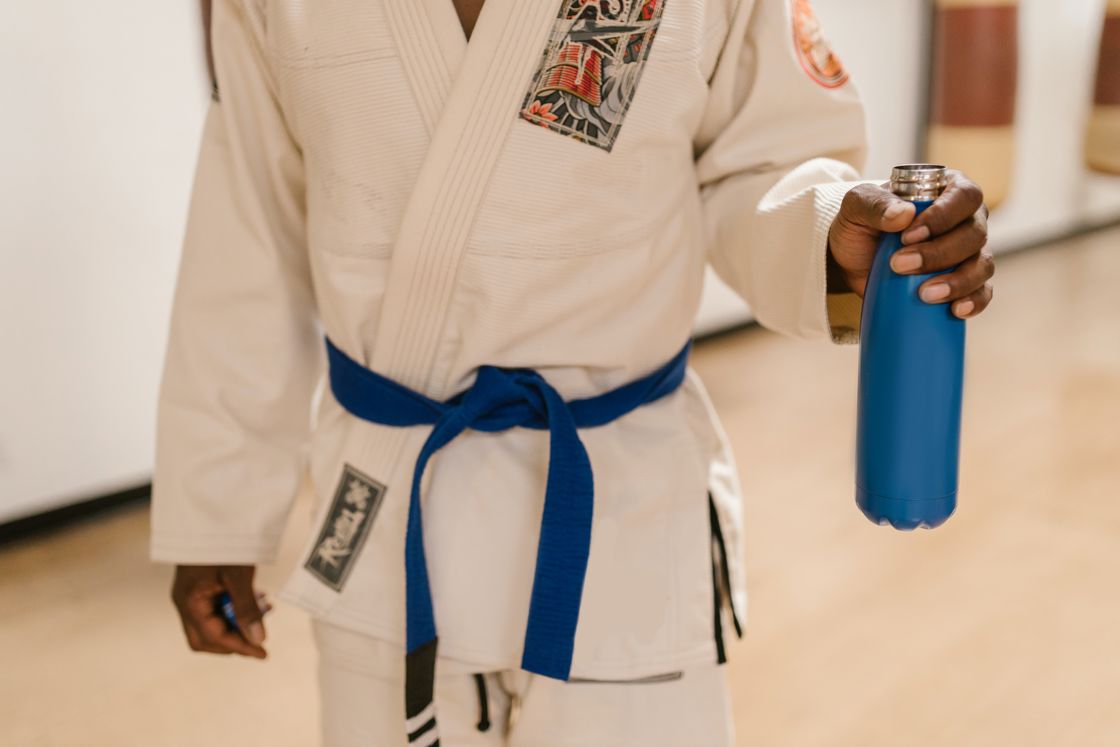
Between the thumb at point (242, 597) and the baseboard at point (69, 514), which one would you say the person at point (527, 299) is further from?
the baseboard at point (69, 514)

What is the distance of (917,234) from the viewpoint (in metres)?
0.69

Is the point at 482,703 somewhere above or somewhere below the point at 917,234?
below

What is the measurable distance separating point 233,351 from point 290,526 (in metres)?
1.60

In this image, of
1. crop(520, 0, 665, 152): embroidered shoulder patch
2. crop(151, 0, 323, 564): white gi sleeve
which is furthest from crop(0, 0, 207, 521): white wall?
crop(520, 0, 665, 152): embroidered shoulder patch

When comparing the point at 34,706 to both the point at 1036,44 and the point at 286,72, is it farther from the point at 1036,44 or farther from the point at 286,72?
the point at 1036,44

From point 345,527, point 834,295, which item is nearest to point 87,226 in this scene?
point 345,527

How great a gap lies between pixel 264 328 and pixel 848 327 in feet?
1.95

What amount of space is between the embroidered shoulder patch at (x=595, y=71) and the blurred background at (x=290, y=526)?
1.32m

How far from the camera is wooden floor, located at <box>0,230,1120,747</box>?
6.23 feet

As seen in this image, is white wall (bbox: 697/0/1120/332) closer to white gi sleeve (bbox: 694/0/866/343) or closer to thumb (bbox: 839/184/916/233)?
white gi sleeve (bbox: 694/0/866/343)

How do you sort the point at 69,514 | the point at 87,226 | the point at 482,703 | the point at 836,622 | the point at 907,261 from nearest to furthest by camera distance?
1. the point at 907,261
2. the point at 482,703
3. the point at 836,622
4. the point at 87,226
5. the point at 69,514

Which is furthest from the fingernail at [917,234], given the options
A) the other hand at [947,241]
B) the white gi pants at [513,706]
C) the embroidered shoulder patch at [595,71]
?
the white gi pants at [513,706]

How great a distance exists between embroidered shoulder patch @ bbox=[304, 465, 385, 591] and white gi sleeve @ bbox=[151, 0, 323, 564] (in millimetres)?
144

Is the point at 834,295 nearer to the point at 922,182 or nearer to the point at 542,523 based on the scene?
the point at 922,182
